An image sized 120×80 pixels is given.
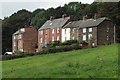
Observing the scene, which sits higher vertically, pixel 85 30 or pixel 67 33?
pixel 85 30

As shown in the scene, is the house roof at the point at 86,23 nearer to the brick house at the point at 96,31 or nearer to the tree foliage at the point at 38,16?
the brick house at the point at 96,31

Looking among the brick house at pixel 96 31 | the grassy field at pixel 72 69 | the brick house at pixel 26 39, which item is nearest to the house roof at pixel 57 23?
the brick house at pixel 96 31

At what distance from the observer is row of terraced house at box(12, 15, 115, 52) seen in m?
87.6

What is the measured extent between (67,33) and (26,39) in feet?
74.6

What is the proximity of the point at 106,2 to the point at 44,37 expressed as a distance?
106ft

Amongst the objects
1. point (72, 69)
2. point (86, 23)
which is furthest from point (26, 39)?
point (72, 69)

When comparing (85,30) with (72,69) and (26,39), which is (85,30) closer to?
(26,39)

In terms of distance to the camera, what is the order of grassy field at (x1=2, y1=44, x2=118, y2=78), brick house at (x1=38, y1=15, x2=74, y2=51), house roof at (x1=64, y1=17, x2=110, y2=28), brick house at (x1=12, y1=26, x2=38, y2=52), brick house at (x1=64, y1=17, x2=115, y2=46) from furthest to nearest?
1. brick house at (x1=12, y1=26, x2=38, y2=52)
2. brick house at (x1=38, y1=15, x2=74, y2=51)
3. house roof at (x1=64, y1=17, x2=110, y2=28)
4. brick house at (x1=64, y1=17, x2=115, y2=46)
5. grassy field at (x1=2, y1=44, x2=118, y2=78)

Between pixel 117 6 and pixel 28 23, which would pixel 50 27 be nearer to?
pixel 117 6

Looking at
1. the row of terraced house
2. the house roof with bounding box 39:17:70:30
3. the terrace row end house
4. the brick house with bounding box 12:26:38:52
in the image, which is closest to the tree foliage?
the row of terraced house

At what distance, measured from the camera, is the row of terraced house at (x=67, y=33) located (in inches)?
3450

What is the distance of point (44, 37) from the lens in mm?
107125

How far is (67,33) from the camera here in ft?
316

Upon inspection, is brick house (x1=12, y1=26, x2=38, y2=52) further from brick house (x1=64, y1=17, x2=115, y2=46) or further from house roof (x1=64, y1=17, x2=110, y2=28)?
brick house (x1=64, y1=17, x2=115, y2=46)
